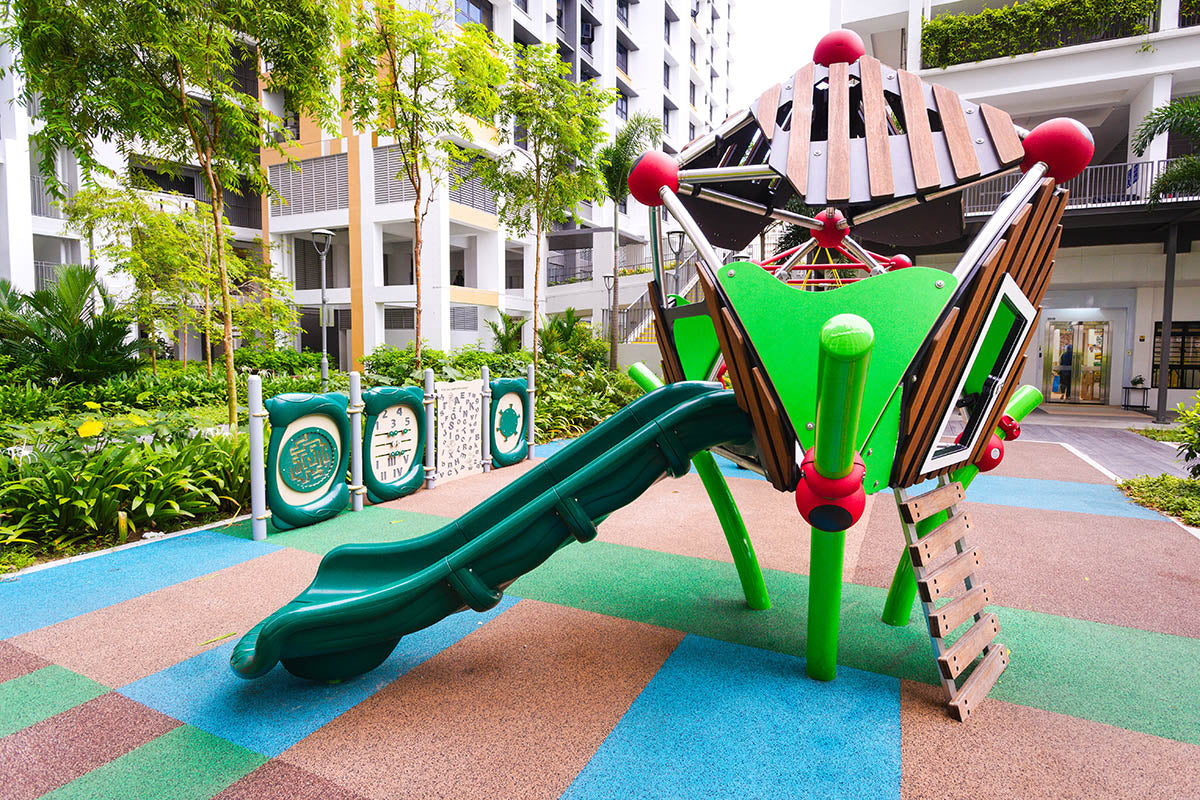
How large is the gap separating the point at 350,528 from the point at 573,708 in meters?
3.04

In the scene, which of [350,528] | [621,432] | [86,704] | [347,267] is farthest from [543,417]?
[347,267]

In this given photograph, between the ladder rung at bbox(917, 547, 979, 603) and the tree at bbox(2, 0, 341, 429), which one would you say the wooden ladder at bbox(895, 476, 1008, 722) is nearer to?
the ladder rung at bbox(917, 547, 979, 603)

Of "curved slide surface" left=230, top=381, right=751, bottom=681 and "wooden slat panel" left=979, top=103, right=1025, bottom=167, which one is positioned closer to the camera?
"wooden slat panel" left=979, top=103, right=1025, bottom=167

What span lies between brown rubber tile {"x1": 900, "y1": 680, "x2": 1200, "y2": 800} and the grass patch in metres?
4.14

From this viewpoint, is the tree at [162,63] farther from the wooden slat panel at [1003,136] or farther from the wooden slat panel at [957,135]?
the wooden slat panel at [1003,136]

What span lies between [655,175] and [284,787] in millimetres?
2607

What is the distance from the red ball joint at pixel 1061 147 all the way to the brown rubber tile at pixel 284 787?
3.26 m

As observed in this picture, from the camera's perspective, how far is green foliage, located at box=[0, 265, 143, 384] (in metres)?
9.62

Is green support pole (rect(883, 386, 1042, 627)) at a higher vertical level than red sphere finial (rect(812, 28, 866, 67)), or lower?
lower

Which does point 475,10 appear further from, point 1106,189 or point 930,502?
point 930,502

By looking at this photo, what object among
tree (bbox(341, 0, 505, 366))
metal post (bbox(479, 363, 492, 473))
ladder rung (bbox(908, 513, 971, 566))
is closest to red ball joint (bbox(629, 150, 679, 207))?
ladder rung (bbox(908, 513, 971, 566))

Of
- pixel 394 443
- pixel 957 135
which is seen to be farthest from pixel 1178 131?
pixel 394 443

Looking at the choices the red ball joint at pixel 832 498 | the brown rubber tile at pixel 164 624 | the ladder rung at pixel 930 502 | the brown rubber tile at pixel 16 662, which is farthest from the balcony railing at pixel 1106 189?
the brown rubber tile at pixel 16 662

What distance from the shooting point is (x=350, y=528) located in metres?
4.85
